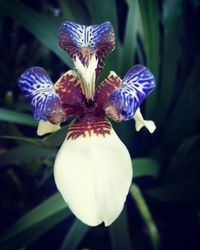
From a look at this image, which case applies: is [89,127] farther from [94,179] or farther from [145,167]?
[145,167]

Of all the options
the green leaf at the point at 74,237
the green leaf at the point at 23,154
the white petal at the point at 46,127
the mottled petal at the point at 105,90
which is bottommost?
the green leaf at the point at 74,237

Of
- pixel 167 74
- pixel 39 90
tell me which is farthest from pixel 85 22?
pixel 39 90

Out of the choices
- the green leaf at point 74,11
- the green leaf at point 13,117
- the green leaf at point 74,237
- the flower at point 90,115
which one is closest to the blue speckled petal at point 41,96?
the flower at point 90,115

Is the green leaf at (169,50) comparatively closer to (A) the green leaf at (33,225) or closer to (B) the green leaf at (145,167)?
(B) the green leaf at (145,167)

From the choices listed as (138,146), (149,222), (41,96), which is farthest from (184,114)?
(41,96)

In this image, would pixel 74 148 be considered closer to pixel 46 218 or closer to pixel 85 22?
pixel 46 218

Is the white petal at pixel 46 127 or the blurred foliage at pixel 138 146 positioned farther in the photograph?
the blurred foliage at pixel 138 146
